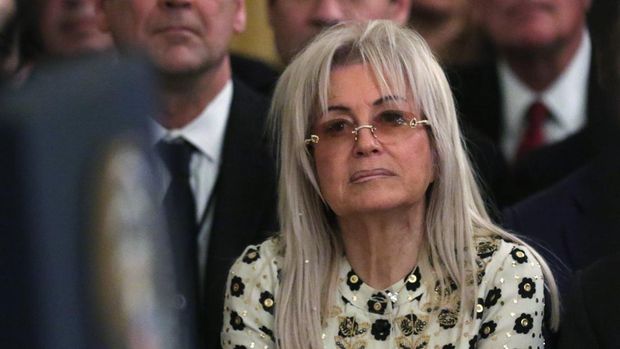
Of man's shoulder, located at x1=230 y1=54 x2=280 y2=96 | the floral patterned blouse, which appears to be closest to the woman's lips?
the floral patterned blouse

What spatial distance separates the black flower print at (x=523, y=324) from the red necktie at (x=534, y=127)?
175 centimetres

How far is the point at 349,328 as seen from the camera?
9.50 feet

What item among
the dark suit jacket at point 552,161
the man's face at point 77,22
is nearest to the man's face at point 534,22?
the dark suit jacket at point 552,161

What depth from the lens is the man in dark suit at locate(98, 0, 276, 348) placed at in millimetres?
3510

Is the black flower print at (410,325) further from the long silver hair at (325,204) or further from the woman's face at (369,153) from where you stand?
the woman's face at (369,153)

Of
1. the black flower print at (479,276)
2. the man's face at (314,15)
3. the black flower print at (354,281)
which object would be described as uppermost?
the man's face at (314,15)

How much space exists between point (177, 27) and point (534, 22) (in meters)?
1.43

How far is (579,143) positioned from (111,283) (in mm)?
2857

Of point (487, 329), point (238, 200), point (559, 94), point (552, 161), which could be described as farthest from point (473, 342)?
point (559, 94)

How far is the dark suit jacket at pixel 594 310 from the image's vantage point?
272cm

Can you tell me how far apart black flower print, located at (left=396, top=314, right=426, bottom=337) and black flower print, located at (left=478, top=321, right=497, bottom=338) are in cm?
12

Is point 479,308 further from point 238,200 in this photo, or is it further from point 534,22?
point 534,22

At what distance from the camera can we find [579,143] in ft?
13.3

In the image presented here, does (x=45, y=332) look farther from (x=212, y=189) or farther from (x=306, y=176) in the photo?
(x=212, y=189)
